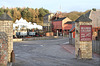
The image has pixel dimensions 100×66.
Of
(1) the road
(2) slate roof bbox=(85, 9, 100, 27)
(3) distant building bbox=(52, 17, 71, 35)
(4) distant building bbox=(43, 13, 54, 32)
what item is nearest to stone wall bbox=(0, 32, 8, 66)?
(1) the road

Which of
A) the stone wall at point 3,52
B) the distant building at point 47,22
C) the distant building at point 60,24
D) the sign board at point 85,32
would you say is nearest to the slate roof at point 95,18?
the distant building at point 60,24

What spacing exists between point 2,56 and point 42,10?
9123 centimetres

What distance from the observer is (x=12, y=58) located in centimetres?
1012

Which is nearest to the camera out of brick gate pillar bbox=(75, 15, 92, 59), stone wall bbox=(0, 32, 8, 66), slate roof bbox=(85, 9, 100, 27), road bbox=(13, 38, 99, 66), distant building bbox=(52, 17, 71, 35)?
stone wall bbox=(0, 32, 8, 66)

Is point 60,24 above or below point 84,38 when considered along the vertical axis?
above

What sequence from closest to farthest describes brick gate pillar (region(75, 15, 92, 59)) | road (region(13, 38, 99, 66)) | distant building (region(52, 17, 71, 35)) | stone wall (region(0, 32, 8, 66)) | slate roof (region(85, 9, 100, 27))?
stone wall (region(0, 32, 8, 66)) → road (region(13, 38, 99, 66)) → brick gate pillar (region(75, 15, 92, 59)) → slate roof (region(85, 9, 100, 27)) → distant building (region(52, 17, 71, 35))

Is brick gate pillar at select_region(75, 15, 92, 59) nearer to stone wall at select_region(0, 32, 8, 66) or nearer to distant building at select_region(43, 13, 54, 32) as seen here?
stone wall at select_region(0, 32, 8, 66)

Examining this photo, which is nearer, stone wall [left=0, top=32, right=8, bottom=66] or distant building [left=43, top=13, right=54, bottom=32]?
stone wall [left=0, top=32, right=8, bottom=66]

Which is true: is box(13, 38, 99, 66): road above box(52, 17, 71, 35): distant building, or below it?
below

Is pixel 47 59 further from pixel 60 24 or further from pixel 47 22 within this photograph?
pixel 47 22

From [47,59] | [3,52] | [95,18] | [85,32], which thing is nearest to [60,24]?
[95,18]

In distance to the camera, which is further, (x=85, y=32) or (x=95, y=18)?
(x=95, y=18)

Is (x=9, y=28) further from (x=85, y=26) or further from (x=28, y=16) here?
(x=28, y=16)

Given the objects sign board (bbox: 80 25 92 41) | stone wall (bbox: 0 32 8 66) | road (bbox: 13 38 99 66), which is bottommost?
road (bbox: 13 38 99 66)
